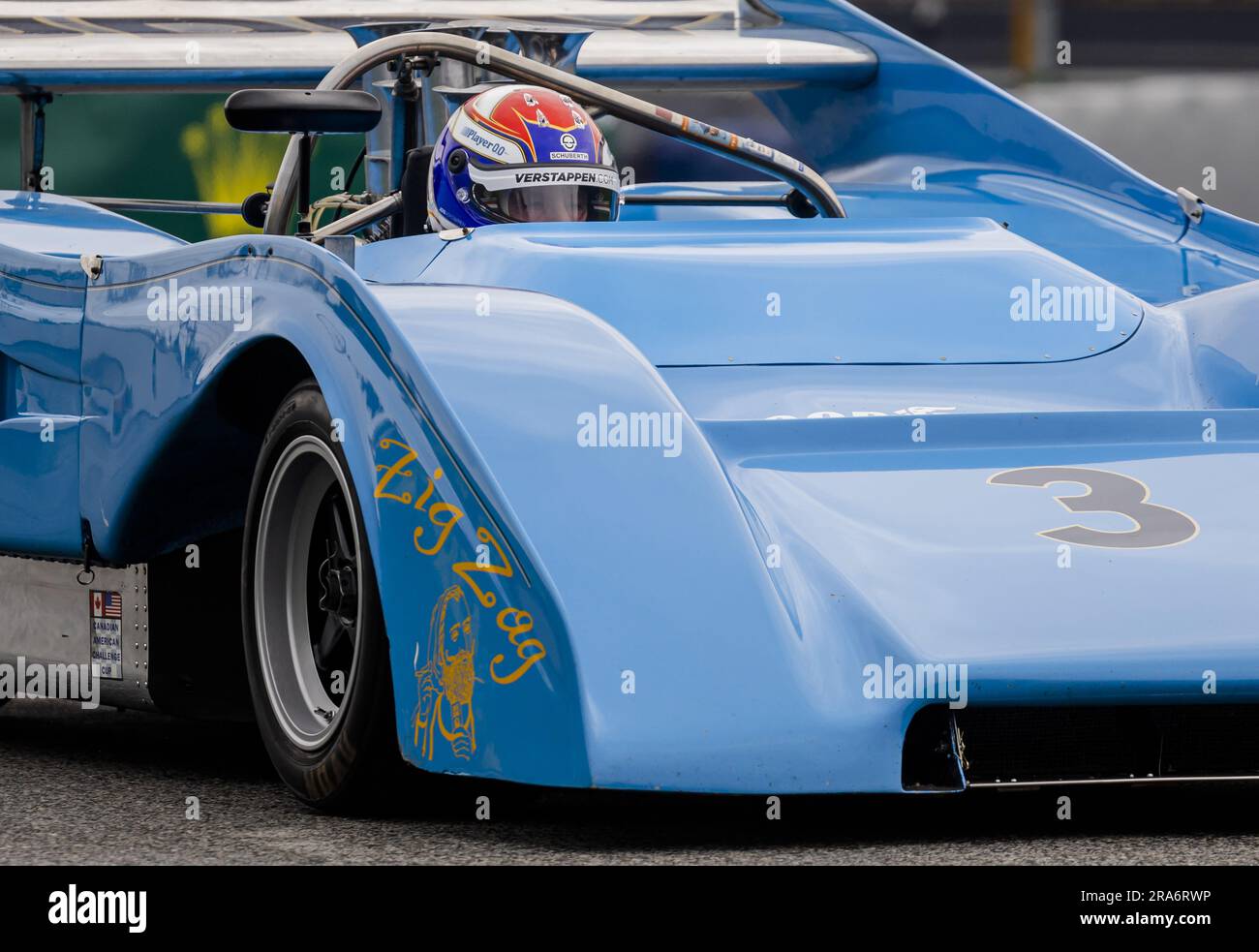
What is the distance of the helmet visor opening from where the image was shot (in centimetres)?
435

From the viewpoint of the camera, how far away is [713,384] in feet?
12.6

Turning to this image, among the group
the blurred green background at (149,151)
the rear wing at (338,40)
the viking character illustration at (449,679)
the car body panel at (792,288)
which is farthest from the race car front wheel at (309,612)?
the blurred green background at (149,151)

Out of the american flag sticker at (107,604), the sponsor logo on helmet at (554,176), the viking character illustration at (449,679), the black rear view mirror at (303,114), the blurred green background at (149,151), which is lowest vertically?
the viking character illustration at (449,679)

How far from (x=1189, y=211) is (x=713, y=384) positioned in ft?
6.79

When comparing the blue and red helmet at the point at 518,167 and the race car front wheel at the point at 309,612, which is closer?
the race car front wheel at the point at 309,612

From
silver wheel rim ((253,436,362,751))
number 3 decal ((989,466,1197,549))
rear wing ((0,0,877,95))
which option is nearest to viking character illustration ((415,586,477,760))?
silver wheel rim ((253,436,362,751))

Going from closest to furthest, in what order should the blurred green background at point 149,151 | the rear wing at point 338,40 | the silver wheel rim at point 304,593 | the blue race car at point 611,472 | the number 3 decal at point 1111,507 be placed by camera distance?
the blue race car at point 611,472 < the number 3 decal at point 1111,507 < the silver wheel rim at point 304,593 < the rear wing at point 338,40 < the blurred green background at point 149,151

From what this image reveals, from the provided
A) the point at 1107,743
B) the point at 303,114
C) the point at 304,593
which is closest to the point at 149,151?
the point at 303,114

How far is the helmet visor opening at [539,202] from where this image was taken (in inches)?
171

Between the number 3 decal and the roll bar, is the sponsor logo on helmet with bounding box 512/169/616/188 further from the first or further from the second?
the number 3 decal

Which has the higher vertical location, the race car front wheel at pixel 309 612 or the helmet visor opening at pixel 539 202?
the helmet visor opening at pixel 539 202

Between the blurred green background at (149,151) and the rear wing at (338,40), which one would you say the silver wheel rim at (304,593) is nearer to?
the rear wing at (338,40)

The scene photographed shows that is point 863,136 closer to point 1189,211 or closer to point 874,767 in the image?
point 1189,211
